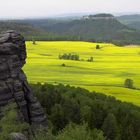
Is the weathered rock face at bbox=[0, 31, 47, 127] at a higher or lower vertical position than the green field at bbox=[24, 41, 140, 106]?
higher

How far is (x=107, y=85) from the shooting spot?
11094cm

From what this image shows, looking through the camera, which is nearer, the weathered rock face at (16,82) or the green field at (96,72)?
the weathered rock face at (16,82)

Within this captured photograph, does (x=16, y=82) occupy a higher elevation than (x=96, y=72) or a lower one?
higher

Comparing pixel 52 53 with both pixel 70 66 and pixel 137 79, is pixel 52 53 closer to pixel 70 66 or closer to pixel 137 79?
pixel 70 66

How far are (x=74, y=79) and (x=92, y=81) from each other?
5.31 meters

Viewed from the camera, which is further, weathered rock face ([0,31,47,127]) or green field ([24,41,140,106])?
green field ([24,41,140,106])

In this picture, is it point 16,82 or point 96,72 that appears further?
point 96,72

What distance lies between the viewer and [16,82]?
174 ft

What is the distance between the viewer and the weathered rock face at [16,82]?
52.6 m

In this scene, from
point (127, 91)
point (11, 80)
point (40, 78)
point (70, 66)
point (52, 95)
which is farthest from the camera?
point (70, 66)

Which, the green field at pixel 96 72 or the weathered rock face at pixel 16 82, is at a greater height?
the weathered rock face at pixel 16 82

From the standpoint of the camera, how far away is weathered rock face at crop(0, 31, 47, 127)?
52.6 meters

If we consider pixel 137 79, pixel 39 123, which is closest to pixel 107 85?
pixel 137 79

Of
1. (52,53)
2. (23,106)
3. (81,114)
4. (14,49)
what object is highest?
(14,49)
